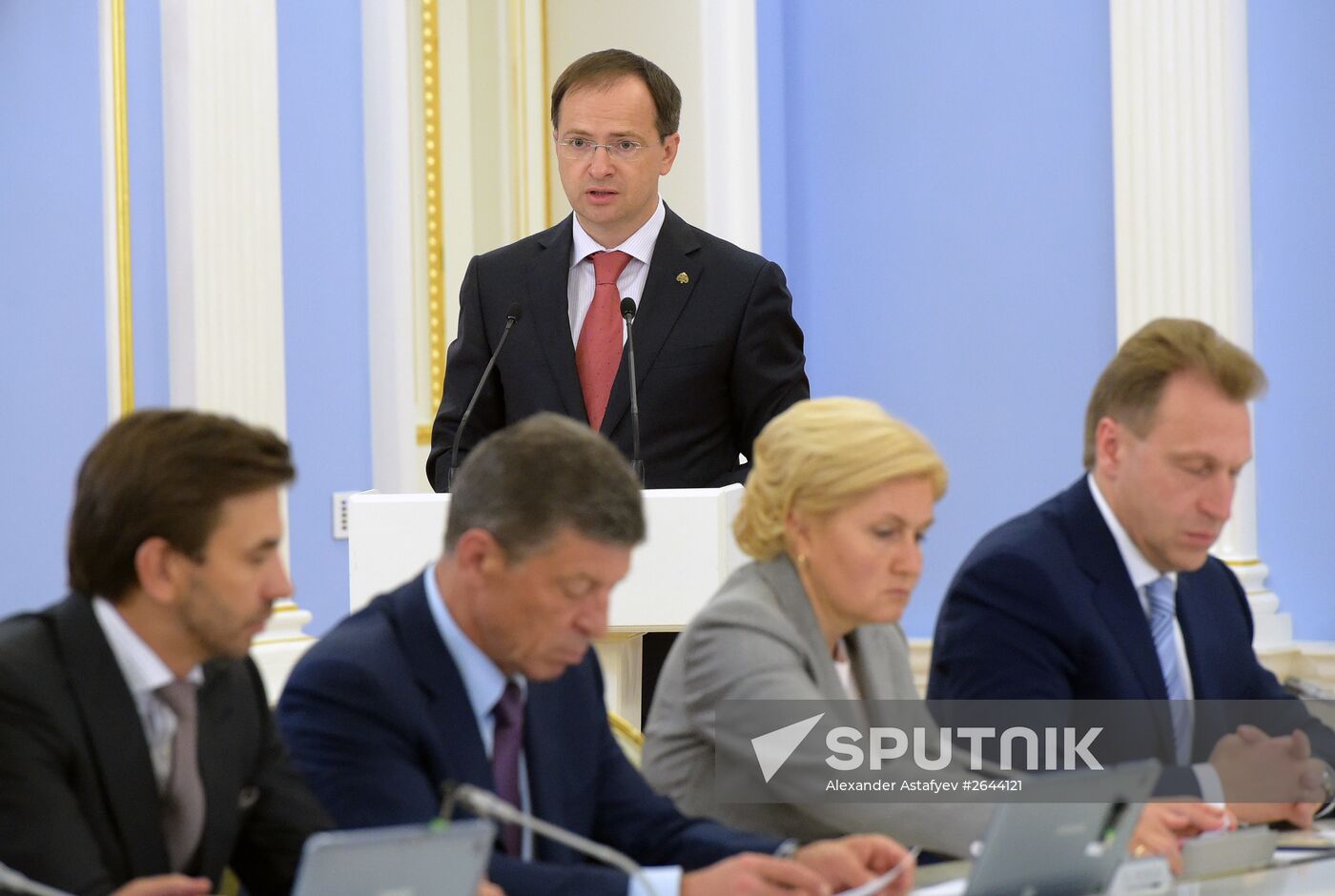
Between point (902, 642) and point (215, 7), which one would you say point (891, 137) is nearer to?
point (215, 7)

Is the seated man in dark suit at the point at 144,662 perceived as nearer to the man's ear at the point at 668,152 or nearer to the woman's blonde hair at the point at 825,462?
the woman's blonde hair at the point at 825,462

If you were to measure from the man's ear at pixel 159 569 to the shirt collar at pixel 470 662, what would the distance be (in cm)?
37

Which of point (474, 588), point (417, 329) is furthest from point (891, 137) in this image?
point (474, 588)

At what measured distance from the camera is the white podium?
3.16 m

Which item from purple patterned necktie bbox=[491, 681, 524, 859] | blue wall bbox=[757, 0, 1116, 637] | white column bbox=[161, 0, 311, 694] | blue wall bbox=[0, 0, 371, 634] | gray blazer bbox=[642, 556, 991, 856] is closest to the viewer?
purple patterned necktie bbox=[491, 681, 524, 859]

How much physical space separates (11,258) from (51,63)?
54cm

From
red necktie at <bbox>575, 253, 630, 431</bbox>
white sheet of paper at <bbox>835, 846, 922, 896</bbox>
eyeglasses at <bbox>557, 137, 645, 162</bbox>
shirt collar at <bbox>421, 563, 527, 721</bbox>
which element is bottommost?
white sheet of paper at <bbox>835, 846, 922, 896</bbox>

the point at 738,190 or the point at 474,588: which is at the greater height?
the point at 738,190

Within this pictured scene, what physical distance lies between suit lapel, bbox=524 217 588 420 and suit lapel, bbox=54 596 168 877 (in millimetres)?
1815

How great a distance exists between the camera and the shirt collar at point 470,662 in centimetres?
217

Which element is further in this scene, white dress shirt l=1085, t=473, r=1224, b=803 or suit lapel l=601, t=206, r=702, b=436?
suit lapel l=601, t=206, r=702, b=436

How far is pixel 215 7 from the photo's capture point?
4.99 metres

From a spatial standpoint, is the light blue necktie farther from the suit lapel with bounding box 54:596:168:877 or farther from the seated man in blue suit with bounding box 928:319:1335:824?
the suit lapel with bounding box 54:596:168:877

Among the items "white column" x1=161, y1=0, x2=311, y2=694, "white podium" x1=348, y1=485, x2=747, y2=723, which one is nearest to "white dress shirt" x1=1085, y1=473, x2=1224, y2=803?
"white podium" x1=348, y1=485, x2=747, y2=723
